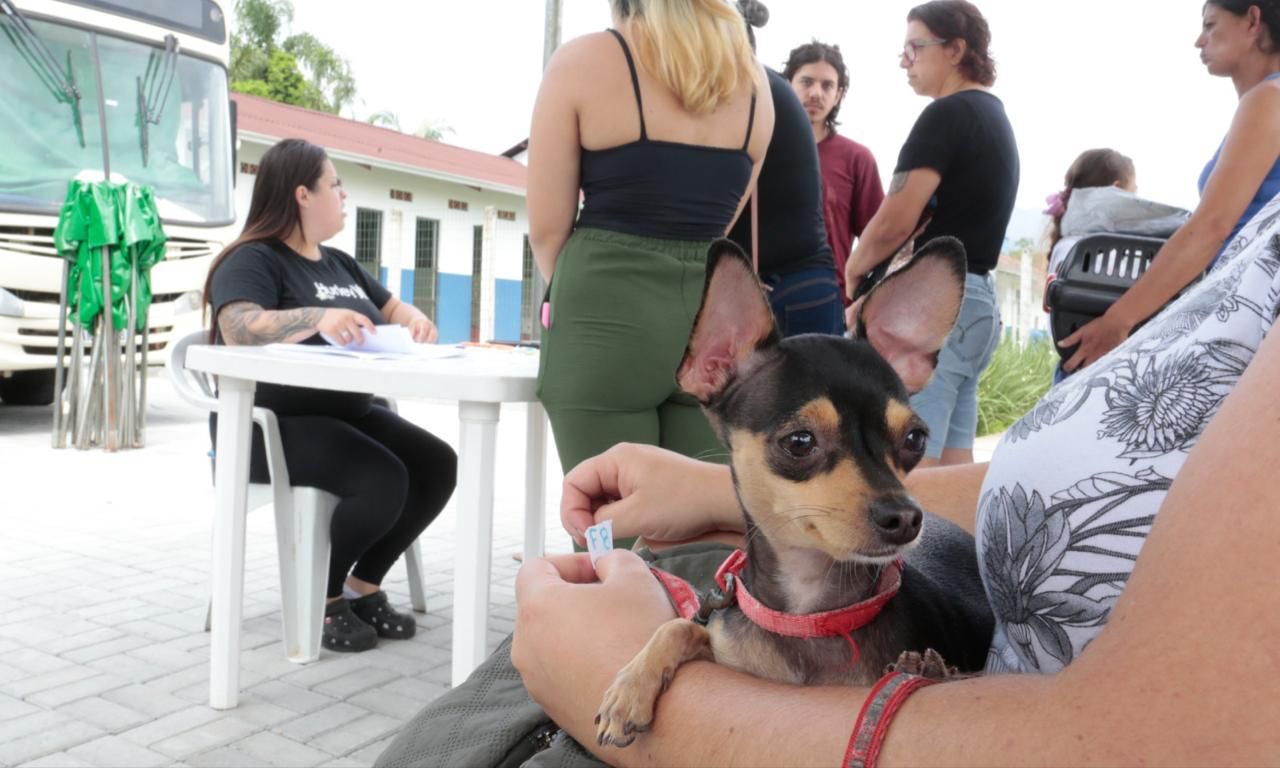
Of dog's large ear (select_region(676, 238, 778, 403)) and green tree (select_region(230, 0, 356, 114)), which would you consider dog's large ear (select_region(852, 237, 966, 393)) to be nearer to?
dog's large ear (select_region(676, 238, 778, 403))

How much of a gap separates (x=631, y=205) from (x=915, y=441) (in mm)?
1719

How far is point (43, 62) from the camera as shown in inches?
334

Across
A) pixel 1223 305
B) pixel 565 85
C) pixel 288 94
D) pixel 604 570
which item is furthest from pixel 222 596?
pixel 288 94

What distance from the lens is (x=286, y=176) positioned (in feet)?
13.9

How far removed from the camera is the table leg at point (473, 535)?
9.05 feet

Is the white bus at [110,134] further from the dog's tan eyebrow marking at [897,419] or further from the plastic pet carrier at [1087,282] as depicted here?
the dog's tan eyebrow marking at [897,419]

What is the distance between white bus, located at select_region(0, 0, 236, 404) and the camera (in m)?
8.45

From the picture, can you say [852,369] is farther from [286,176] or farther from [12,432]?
[12,432]

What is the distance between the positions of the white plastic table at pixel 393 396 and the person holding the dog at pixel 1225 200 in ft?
5.69

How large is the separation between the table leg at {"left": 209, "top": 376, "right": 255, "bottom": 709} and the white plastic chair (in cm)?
42

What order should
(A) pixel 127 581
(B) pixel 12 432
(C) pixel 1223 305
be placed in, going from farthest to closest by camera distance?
(B) pixel 12 432
(A) pixel 127 581
(C) pixel 1223 305

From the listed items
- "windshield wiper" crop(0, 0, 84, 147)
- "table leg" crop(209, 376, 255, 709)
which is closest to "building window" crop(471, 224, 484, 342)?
"windshield wiper" crop(0, 0, 84, 147)

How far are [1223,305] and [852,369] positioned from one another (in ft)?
1.39

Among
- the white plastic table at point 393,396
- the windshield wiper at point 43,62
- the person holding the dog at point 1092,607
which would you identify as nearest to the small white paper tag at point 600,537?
the person holding the dog at point 1092,607
